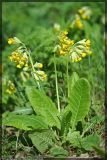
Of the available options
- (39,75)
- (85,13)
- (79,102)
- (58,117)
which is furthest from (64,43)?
(85,13)

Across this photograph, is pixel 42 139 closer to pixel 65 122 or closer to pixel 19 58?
pixel 65 122

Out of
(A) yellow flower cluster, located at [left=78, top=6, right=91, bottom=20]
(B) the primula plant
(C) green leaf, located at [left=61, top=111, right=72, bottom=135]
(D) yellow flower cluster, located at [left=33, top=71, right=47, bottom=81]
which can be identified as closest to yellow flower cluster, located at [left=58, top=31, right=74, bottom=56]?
(B) the primula plant

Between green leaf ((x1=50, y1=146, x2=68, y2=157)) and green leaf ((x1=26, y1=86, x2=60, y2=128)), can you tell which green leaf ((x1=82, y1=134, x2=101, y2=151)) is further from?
green leaf ((x1=26, y1=86, x2=60, y2=128))

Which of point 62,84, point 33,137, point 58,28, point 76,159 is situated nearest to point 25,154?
point 33,137

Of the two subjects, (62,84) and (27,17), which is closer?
(62,84)

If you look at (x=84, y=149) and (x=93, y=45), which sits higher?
(x=93, y=45)

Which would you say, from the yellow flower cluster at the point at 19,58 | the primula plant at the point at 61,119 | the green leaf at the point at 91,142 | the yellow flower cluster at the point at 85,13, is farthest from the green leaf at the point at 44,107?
the yellow flower cluster at the point at 85,13

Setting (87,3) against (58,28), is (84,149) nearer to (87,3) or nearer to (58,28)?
(58,28)
